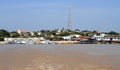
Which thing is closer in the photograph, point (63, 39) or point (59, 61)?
point (59, 61)

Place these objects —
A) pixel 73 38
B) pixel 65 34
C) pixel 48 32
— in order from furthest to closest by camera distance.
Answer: pixel 48 32, pixel 65 34, pixel 73 38

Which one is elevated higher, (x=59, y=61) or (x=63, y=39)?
(x=59, y=61)

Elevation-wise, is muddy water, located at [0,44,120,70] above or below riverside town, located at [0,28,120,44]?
above

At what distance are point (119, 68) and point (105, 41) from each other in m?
89.2

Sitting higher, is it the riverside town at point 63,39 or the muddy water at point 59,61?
the muddy water at point 59,61

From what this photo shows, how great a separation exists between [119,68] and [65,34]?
111303 mm

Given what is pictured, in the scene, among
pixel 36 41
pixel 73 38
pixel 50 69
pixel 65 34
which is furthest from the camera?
pixel 65 34

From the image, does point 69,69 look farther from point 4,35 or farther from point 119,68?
point 4,35

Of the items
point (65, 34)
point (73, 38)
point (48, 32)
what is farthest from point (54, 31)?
point (73, 38)

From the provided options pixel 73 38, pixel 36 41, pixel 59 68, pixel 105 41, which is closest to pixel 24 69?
pixel 59 68

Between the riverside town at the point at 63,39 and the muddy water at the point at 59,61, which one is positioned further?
the riverside town at the point at 63,39

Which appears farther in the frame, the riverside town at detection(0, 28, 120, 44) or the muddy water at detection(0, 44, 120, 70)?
the riverside town at detection(0, 28, 120, 44)

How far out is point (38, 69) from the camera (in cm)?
1781

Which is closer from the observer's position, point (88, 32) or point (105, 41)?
point (105, 41)
